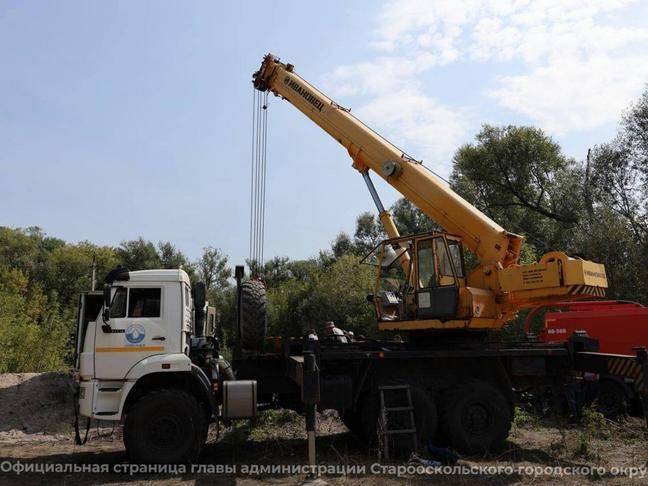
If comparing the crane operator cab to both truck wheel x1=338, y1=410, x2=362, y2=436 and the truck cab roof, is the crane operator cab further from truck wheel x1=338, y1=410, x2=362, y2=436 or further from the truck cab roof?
the truck cab roof

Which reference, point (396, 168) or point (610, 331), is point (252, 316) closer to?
Result: point (396, 168)

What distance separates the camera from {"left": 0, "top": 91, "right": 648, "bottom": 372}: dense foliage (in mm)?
20891

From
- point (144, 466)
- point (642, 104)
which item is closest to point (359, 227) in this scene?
point (642, 104)

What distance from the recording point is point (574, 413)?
1194 cm

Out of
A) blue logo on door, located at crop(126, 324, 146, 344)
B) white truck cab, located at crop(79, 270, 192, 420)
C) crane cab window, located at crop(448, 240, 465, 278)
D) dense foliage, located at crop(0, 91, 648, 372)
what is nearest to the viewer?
white truck cab, located at crop(79, 270, 192, 420)

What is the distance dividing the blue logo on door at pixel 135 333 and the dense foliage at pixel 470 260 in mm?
10105

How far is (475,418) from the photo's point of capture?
10.1m

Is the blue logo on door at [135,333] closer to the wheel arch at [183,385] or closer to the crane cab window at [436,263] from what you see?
the wheel arch at [183,385]

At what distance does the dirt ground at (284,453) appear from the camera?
27.9 ft

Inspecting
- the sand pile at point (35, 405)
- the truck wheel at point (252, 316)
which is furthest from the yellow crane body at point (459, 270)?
the sand pile at point (35, 405)

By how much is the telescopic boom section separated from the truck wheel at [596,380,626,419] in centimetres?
516

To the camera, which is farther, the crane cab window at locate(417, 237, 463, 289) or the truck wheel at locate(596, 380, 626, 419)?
the truck wheel at locate(596, 380, 626, 419)

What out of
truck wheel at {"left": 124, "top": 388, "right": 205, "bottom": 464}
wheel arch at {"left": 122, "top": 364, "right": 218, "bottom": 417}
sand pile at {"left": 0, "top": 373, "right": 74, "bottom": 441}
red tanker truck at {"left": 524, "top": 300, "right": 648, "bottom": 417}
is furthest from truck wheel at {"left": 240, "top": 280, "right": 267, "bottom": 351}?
red tanker truck at {"left": 524, "top": 300, "right": 648, "bottom": 417}

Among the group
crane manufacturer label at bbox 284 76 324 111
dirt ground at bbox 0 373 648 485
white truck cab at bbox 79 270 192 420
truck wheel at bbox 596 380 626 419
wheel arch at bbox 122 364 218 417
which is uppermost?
crane manufacturer label at bbox 284 76 324 111
